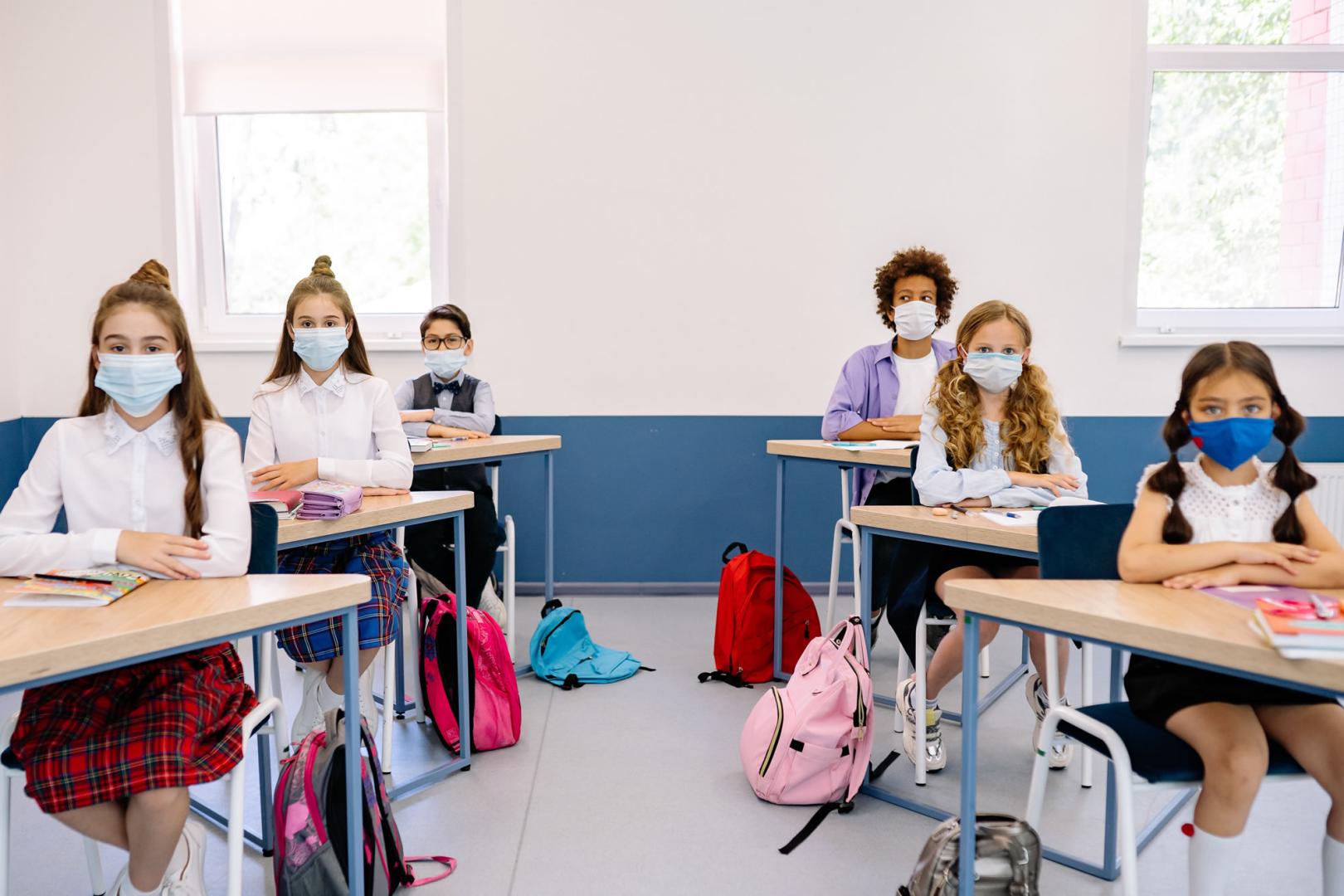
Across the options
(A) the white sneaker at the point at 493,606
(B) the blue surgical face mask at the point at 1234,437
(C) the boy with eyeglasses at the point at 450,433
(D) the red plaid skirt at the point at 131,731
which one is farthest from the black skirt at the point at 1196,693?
(A) the white sneaker at the point at 493,606

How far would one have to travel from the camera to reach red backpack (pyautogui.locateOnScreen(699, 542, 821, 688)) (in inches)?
122

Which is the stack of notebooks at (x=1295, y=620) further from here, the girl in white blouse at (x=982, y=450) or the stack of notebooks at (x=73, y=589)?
the stack of notebooks at (x=73, y=589)

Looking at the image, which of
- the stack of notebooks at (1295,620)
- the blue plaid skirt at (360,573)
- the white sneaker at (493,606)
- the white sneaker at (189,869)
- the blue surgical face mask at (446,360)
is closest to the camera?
the stack of notebooks at (1295,620)

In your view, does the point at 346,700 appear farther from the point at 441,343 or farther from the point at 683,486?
the point at 683,486

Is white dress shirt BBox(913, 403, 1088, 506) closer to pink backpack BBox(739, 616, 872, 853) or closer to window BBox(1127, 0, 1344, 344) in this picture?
pink backpack BBox(739, 616, 872, 853)

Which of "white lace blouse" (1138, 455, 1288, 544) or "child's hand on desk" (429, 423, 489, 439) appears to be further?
"child's hand on desk" (429, 423, 489, 439)

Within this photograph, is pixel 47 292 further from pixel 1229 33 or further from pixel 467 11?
pixel 1229 33

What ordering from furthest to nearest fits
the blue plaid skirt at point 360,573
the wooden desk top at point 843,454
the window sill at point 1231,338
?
the window sill at point 1231,338 → the wooden desk top at point 843,454 → the blue plaid skirt at point 360,573

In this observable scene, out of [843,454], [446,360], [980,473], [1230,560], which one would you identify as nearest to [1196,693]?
[1230,560]

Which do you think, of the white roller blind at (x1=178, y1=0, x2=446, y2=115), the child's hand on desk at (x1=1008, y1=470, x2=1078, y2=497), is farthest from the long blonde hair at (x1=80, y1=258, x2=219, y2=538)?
the white roller blind at (x1=178, y1=0, x2=446, y2=115)

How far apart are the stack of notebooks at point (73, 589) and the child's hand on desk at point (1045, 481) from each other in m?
1.83

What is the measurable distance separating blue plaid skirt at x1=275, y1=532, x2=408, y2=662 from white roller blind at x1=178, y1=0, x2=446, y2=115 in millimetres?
2567

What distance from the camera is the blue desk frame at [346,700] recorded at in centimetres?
120

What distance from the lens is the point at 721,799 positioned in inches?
89.7
